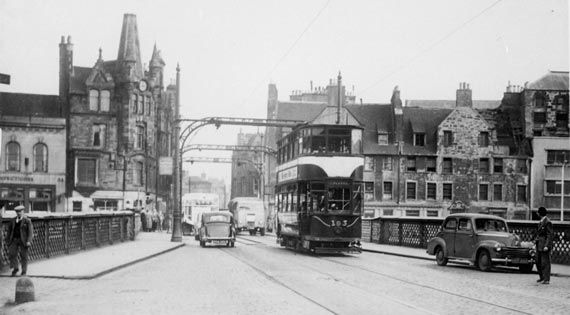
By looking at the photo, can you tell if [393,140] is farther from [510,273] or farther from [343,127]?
[510,273]

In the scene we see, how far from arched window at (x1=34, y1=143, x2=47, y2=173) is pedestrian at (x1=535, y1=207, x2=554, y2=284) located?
45.8m

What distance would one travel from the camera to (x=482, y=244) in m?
20.4

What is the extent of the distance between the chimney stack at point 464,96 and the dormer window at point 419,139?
4831 mm

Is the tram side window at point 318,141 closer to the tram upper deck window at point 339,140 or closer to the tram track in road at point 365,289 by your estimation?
the tram upper deck window at point 339,140

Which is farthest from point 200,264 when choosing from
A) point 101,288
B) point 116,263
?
point 101,288

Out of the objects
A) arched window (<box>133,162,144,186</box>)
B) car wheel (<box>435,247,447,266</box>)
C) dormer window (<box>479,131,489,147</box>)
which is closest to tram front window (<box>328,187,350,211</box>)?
car wheel (<box>435,247,447,266</box>)

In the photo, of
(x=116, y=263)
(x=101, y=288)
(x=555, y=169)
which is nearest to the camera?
(x=101, y=288)

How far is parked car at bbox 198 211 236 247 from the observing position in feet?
106

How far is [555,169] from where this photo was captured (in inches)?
2308

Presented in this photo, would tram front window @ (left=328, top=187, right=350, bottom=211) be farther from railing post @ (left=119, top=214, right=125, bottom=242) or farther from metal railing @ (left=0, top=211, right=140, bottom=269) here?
railing post @ (left=119, top=214, right=125, bottom=242)

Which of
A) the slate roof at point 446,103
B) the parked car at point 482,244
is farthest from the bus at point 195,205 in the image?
the slate roof at point 446,103

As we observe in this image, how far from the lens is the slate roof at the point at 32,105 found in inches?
2280

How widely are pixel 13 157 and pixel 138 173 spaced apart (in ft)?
34.3

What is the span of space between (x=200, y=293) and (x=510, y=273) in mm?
10544
